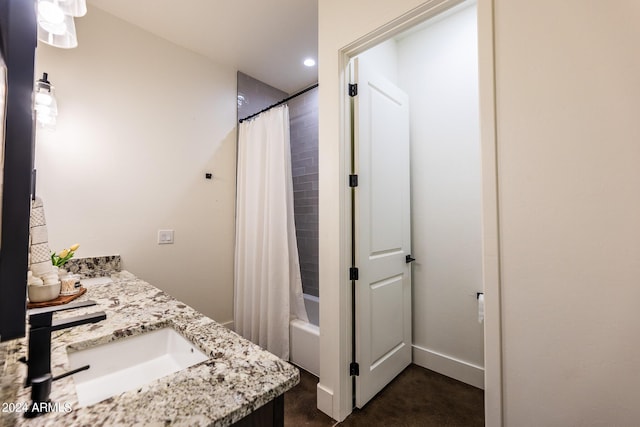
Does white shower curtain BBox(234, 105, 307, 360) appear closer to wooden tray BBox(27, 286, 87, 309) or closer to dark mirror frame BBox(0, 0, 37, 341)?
wooden tray BBox(27, 286, 87, 309)

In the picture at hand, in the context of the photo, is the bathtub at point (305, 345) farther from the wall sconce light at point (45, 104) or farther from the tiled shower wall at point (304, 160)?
the wall sconce light at point (45, 104)

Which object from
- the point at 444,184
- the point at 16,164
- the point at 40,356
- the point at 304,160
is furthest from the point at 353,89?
the point at 40,356

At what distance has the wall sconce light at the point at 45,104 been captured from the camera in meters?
1.52

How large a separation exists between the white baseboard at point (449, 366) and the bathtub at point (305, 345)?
86 centimetres

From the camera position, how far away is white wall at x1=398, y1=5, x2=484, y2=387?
201 cm

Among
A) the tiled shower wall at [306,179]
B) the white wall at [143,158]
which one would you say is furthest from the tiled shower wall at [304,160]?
the white wall at [143,158]

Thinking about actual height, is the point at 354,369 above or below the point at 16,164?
below

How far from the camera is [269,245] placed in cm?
230

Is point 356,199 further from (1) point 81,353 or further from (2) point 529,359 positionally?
(1) point 81,353

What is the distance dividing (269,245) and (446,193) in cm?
148

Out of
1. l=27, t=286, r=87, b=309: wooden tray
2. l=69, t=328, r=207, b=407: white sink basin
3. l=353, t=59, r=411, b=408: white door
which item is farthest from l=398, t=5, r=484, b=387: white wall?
l=27, t=286, r=87, b=309: wooden tray

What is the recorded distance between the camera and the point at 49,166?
1799mm

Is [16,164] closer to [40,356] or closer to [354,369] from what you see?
[40,356]

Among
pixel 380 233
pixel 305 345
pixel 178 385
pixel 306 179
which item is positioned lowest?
pixel 305 345
